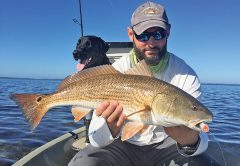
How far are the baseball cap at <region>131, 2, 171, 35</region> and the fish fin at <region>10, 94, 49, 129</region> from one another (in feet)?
5.34

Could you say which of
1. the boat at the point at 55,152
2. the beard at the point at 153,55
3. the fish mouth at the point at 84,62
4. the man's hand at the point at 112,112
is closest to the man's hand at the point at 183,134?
the man's hand at the point at 112,112

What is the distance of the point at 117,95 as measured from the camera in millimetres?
3828

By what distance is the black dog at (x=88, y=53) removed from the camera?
6520 mm

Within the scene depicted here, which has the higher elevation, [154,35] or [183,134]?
[154,35]

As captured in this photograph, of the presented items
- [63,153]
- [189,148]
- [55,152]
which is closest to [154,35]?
[189,148]

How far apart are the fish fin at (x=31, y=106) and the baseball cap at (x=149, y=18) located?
1.63m

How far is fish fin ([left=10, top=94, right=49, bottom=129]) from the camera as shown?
4168 millimetres

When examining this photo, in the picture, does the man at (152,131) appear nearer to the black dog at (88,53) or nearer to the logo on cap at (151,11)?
the logo on cap at (151,11)

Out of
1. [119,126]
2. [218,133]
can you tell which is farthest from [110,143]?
[218,133]

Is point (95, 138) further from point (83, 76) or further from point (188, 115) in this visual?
point (188, 115)

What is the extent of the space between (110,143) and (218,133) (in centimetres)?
739

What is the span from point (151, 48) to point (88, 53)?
224 cm

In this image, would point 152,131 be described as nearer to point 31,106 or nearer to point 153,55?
point 153,55

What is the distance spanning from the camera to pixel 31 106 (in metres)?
4.20
